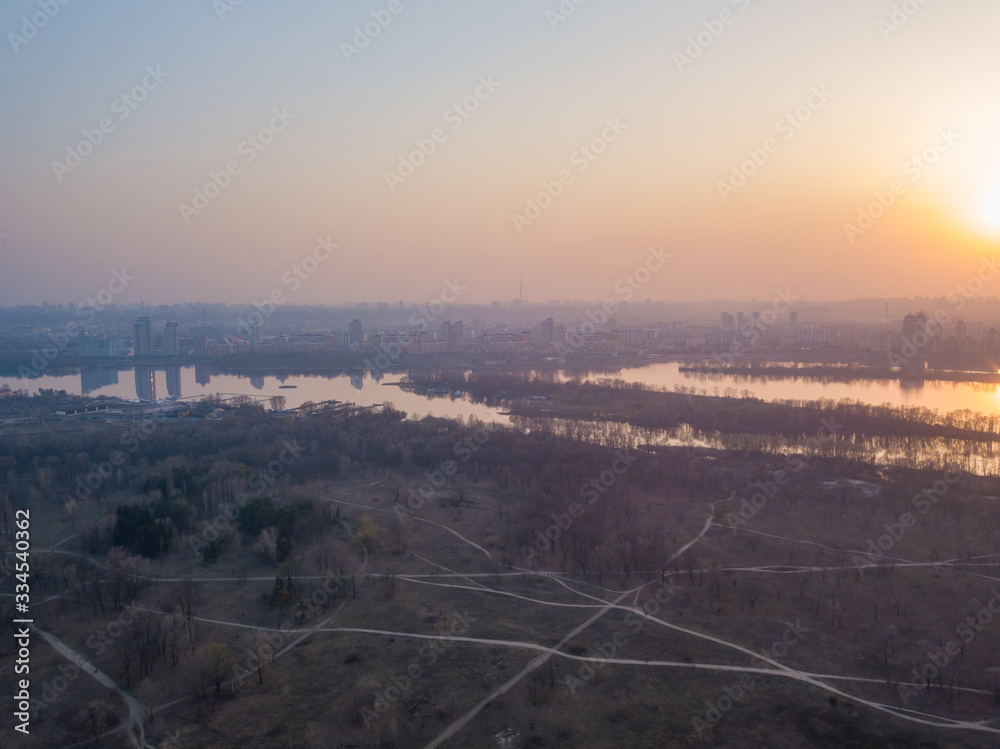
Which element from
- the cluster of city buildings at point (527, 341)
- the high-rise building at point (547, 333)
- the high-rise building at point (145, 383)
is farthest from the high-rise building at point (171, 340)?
the high-rise building at point (547, 333)

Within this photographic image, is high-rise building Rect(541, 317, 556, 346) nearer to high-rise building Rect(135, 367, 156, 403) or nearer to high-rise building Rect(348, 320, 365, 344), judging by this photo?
high-rise building Rect(348, 320, 365, 344)

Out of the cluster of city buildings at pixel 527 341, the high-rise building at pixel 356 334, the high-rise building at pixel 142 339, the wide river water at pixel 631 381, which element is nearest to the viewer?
the wide river water at pixel 631 381

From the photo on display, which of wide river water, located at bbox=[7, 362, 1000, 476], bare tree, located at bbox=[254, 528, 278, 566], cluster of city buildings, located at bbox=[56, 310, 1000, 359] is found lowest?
bare tree, located at bbox=[254, 528, 278, 566]

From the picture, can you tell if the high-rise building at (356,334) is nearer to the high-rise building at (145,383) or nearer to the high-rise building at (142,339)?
the high-rise building at (142,339)

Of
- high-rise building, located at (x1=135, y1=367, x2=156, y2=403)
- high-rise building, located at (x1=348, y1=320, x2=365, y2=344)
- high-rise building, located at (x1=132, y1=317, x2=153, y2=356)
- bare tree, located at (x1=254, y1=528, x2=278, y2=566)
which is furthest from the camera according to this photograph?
high-rise building, located at (x1=348, y1=320, x2=365, y2=344)

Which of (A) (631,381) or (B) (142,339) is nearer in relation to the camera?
(A) (631,381)

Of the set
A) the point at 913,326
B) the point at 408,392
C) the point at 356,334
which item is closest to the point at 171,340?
the point at 356,334

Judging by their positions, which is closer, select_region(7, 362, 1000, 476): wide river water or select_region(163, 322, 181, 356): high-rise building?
select_region(7, 362, 1000, 476): wide river water

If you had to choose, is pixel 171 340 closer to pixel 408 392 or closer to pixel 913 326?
pixel 408 392

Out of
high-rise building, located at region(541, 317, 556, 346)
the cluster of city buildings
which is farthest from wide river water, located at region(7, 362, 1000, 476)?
high-rise building, located at region(541, 317, 556, 346)

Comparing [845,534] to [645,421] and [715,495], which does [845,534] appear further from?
[645,421]

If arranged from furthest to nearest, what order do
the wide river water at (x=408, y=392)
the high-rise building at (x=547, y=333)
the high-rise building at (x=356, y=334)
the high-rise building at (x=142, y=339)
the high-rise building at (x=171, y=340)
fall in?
the high-rise building at (x=356, y=334) < the high-rise building at (x=547, y=333) < the high-rise building at (x=171, y=340) < the high-rise building at (x=142, y=339) < the wide river water at (x=408, y=392)
